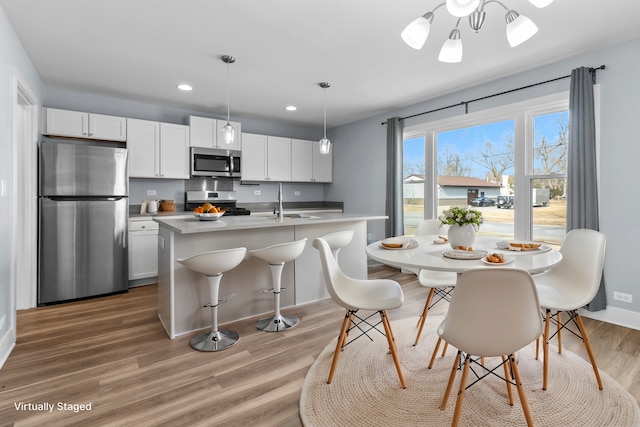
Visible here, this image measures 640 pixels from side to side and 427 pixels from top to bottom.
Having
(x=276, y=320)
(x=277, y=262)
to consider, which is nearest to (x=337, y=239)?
(x=277, y=262)

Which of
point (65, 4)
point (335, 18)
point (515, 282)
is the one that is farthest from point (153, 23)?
point (515, 282)

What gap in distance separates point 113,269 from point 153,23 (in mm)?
2685

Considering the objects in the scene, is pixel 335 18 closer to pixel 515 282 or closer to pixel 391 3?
pixel 391 3

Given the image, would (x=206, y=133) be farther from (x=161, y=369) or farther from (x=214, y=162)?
(x=161, y=369)

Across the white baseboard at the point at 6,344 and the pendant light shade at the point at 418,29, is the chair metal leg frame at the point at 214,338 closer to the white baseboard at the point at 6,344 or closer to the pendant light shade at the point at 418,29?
the white baseboard at the point at 6,344

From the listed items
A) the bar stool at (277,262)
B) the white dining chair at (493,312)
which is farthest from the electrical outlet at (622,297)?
the bar stool at (277,262)

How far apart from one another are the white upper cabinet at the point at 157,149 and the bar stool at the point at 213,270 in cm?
245

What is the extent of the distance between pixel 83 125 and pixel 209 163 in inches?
61.1

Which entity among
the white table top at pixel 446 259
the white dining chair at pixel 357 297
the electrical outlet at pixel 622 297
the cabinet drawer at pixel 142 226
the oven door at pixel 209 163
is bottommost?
the electrical outlet at pixel 622 297

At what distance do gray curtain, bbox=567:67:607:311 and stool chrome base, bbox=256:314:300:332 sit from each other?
2697 mm

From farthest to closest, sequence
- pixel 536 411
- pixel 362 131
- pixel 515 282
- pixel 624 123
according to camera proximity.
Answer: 1. pixel 362 131
2. pixel 624 123
3. pixel 536 411
4. pixel 515 282

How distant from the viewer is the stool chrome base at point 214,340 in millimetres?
2434

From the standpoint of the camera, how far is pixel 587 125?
116 inches

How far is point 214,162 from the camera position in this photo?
4.93 m
